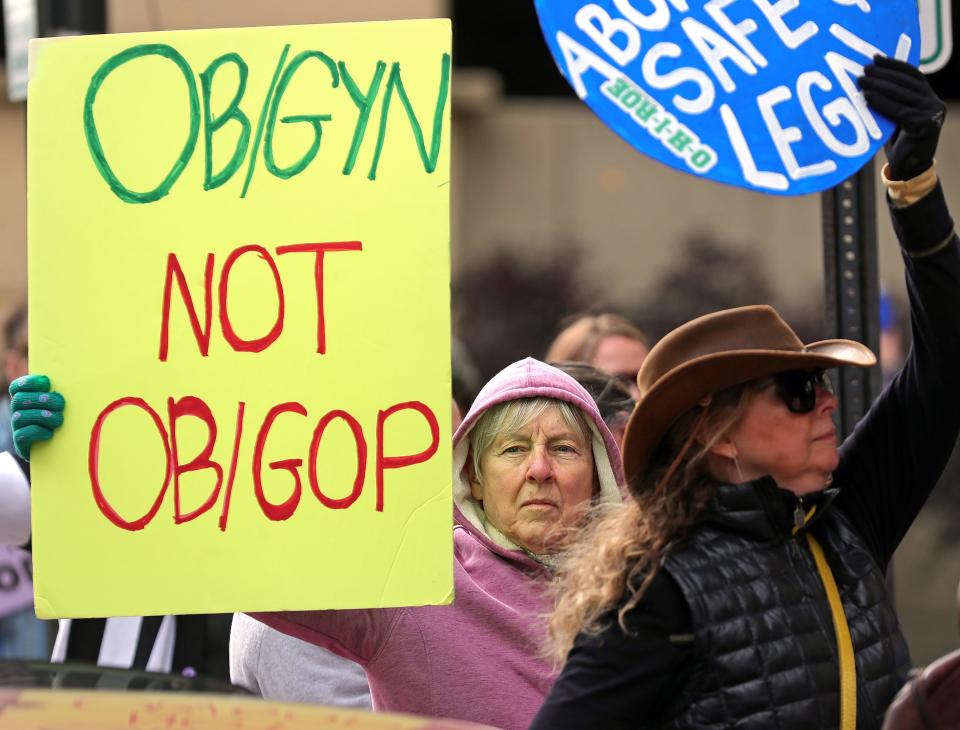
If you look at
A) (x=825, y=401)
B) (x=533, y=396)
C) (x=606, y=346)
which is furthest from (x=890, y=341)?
(x=825, y=401)

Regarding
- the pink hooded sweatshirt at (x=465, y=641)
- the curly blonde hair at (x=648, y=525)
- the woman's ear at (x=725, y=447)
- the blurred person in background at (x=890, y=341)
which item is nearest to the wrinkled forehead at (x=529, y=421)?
the pink hooded sweatshirt at (x=465, y=641)

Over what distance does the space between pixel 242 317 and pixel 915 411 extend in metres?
1.09

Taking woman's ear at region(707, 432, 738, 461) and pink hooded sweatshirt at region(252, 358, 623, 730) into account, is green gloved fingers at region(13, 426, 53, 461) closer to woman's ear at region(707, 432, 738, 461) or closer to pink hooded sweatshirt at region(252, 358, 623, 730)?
pink hooded sweatshirt at region(252, 358, 623, 730)

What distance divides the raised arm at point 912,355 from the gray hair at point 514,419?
0.59m

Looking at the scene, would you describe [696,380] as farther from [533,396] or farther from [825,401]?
[533,396]

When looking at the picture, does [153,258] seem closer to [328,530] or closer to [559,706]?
[328,530]

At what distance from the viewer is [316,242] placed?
2.72m

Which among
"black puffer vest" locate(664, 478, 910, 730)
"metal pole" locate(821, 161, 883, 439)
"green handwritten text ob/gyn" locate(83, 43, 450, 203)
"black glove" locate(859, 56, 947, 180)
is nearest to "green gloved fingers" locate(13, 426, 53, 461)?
"green handwritten text ob/gyn" locate(83, 43, 450, 203)

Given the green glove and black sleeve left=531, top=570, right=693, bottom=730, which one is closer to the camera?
black sleeve left=531, top=570, right=693, bottom=730

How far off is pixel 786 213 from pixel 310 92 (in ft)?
36.9

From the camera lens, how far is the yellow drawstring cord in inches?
94.2

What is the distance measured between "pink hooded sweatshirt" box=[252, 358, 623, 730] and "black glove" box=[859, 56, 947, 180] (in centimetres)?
97

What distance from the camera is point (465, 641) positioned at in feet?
9.55

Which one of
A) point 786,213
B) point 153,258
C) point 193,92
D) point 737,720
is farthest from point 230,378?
point 786,213
